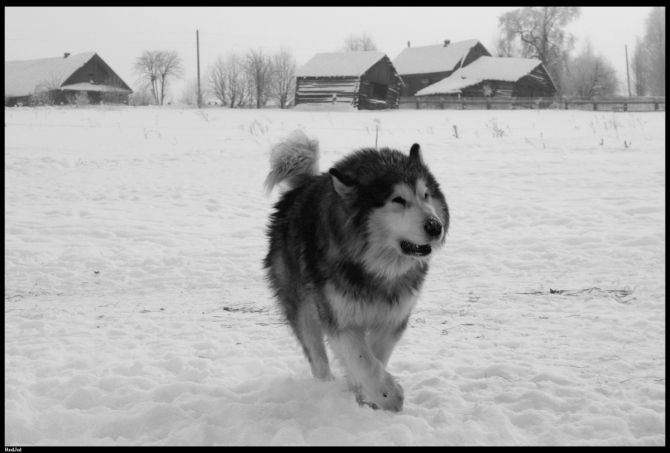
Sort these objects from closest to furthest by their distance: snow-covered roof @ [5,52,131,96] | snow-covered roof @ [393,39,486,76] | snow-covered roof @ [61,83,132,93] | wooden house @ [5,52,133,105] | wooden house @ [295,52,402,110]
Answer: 1. wooden house @ [295,52,402,110]
2. wooden house @ [5,52,133,105]
3. snow-covered roof @ [5,52,131,96]
4. snow-covered roof @ [61,83,132,93]
5. snow-covered roof @ [393,39,486,76]

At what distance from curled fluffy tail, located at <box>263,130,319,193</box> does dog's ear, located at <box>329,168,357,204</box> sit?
92 centimetres

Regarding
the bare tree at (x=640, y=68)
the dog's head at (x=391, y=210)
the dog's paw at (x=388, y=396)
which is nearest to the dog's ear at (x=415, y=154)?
the dog's head at (x=391, y=210)

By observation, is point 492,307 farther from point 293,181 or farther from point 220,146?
point 220,146

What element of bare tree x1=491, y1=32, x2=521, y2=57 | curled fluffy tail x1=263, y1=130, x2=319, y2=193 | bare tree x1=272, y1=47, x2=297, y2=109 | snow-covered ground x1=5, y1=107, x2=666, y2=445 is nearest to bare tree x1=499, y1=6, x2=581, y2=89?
bare tree x1=491, y1=32, x2=521, y2=57

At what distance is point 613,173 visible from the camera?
1302 cm

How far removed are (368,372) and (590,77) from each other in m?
63.7

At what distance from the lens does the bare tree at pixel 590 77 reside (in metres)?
56.8

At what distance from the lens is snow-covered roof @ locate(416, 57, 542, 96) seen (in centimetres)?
5006

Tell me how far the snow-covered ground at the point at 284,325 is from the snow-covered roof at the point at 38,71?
135ft

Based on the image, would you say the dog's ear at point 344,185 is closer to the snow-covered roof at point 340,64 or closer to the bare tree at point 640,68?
the snow-covered roof at point 340,64

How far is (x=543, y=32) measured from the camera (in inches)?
2387

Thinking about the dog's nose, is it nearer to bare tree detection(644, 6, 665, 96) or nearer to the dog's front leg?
the dog's front leg

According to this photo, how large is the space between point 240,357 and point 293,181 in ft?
4.38

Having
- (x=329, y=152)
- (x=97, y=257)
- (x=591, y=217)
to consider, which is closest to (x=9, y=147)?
(x=329, y=152)
